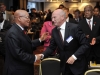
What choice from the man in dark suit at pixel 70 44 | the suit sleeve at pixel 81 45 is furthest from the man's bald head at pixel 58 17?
the suit sleeve at pixel 81 45

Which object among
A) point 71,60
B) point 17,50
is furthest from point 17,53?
point 71,60

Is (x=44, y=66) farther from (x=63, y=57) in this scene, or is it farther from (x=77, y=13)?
(x=77, y=13)

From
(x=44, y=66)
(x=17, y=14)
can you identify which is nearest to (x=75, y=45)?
(x=44, y=66)

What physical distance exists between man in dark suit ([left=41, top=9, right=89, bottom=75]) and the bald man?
39 centimetres

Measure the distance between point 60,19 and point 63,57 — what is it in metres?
0.53

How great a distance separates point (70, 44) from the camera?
9.96 feet

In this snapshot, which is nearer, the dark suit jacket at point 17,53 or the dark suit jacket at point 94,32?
the dark suit jacket at point 17,53

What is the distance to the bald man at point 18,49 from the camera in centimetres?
281

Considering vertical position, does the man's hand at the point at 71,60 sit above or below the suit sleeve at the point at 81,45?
below

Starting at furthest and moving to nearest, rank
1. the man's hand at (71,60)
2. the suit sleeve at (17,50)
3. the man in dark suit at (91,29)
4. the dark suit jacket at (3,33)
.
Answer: the dark suit jacket at (3,33), the man in dark suit at (91,29), the man's hand at (71,60), the suit sleeve at (17,50)

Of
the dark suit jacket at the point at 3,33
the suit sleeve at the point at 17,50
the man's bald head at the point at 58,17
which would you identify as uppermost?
the man's bald head at the point at 58,17

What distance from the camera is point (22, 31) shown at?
9.65 feet

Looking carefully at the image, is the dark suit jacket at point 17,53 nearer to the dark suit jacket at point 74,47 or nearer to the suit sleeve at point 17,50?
the suit sleeve at point 17,50

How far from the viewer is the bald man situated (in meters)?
2.81
